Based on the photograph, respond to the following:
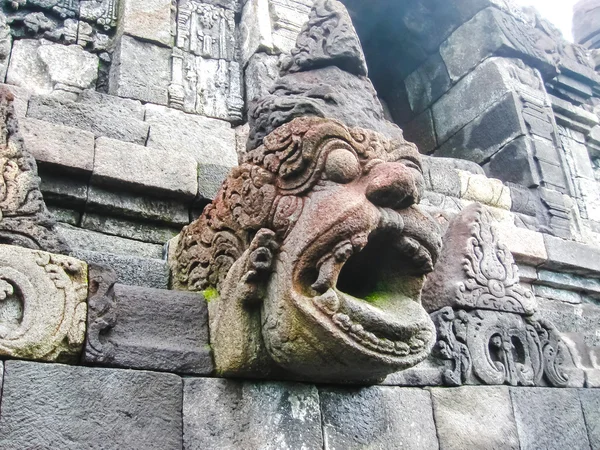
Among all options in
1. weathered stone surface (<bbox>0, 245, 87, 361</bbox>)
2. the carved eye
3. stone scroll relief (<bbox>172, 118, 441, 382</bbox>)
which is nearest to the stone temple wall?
weathered stone surface (<bbox>0, 245, 87, 361</bbox>)

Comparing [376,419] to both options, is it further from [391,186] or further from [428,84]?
[428,84]

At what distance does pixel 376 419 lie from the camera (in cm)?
268

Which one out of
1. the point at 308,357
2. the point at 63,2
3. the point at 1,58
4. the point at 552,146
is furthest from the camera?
the point at 552,146

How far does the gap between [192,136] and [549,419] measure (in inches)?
99.3

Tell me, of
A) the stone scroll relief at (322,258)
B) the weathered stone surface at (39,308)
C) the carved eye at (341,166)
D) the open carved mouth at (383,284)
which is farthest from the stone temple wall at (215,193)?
the carved eye at (341,166)

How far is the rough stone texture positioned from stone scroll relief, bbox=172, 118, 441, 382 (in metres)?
0.11

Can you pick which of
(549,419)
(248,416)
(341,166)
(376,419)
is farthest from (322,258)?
(549,419)

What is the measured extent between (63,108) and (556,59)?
4950mm

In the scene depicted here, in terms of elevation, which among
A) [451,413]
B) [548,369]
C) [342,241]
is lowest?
[451,413]

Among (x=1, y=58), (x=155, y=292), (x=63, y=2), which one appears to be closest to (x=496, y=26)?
(x=63, y=2)

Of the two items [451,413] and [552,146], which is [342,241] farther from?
[552,146]

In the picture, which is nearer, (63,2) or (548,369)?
(548,369)

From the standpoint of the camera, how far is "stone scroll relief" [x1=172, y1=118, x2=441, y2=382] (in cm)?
234

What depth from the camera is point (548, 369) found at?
343cm
